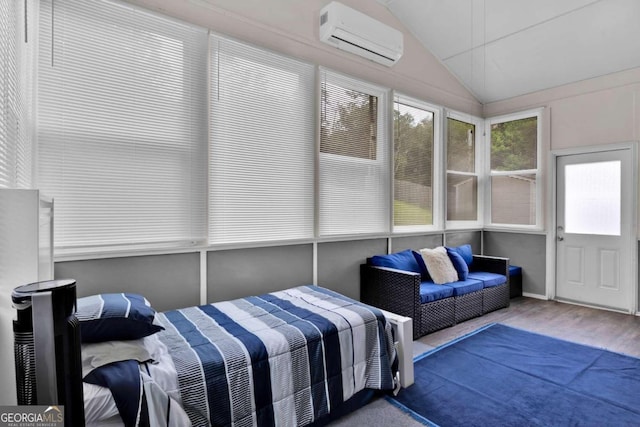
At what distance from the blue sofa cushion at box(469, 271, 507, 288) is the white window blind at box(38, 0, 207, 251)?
10.9ft

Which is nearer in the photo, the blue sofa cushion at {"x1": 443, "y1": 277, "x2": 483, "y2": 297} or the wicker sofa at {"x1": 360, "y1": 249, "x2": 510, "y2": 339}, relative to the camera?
the wicker sofa at {"x1": 360, "y1": 249, "x2": 510, "y2": 339}

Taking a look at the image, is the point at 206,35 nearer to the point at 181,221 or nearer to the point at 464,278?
the point at 181,221

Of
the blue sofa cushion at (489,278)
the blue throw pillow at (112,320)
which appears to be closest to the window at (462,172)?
the blue sofa cushion at (489,278)

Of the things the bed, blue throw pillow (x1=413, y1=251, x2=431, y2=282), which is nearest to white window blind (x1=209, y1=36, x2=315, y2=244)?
the bed

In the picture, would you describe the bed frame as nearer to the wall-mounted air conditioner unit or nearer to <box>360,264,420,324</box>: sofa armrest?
<box>360,264,420,324</box>: sofa armrest

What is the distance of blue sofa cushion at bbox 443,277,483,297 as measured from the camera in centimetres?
371

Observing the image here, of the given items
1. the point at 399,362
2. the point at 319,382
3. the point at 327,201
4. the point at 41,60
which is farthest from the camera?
the point at 327,201

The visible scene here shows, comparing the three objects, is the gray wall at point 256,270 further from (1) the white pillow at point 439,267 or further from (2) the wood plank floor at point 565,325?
(1) the white pillow at point 439,267

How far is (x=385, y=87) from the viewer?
406cm

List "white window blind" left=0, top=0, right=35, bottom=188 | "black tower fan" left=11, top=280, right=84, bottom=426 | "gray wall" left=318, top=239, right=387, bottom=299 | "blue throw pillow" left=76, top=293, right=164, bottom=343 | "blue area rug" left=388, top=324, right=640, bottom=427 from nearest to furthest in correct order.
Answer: "black tower fan" left=11, top=280, right=84, bottom=426
"white window blind" left=0, top=0, right=35, bottom=188
"blue throw pillow" left=76, top=293, right=164, bottom=343
"blue area rug" left=388, top=324, right=640, bottom=427
"gray wall" left=318, top=239, right=387, bottom=299

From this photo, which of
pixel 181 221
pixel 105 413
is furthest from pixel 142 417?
pixel 181 221

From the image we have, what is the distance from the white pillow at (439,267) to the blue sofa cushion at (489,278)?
14.6 inches

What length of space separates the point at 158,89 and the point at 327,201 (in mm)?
1841

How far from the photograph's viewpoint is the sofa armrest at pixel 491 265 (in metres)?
4.40
